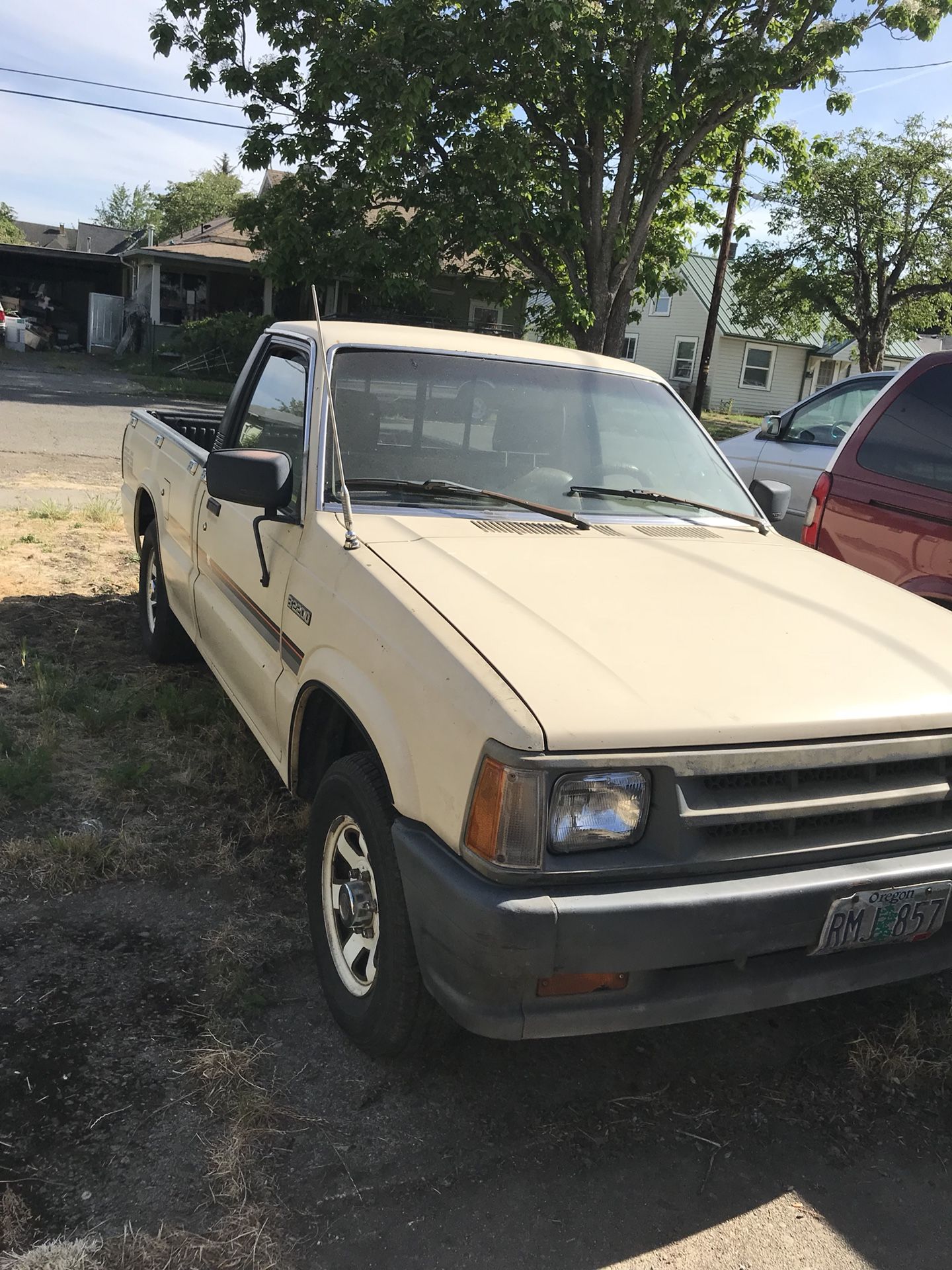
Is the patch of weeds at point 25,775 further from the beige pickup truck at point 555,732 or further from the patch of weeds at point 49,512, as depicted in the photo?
the patch of weeds at point 49,512

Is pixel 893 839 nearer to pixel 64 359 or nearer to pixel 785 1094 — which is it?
pixel 785 1094

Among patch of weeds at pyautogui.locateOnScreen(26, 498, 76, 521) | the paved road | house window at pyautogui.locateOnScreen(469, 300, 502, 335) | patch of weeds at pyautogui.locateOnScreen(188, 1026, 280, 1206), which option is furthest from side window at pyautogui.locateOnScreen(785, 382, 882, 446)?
house window at pyautogui.locateOnScreen(469, 300, 502, 335)

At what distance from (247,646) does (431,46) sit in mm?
14413

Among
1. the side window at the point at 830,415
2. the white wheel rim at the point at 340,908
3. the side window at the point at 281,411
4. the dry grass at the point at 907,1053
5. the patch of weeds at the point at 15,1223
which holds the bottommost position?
the patch of weeds at the point at 15,1223

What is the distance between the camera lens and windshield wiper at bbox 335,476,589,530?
10.7 feet

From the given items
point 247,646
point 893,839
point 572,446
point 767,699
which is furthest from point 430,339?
point 893,839

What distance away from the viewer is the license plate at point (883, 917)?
2.25 meters

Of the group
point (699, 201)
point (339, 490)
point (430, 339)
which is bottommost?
point (339, 490)

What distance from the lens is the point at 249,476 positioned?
10.0 ft

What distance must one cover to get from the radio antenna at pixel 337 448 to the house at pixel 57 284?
3477cm

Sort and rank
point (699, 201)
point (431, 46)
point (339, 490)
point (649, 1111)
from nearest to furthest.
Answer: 1. point (649, 1111)
2. point (339, 490)
3. point (431, 46)
4. point (699, 201)

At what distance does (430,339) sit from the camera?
3.72 meters

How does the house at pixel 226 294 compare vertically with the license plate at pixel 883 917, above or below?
above

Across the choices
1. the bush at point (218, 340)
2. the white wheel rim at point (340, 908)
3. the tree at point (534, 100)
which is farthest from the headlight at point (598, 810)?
the bush at point (218, 340)
